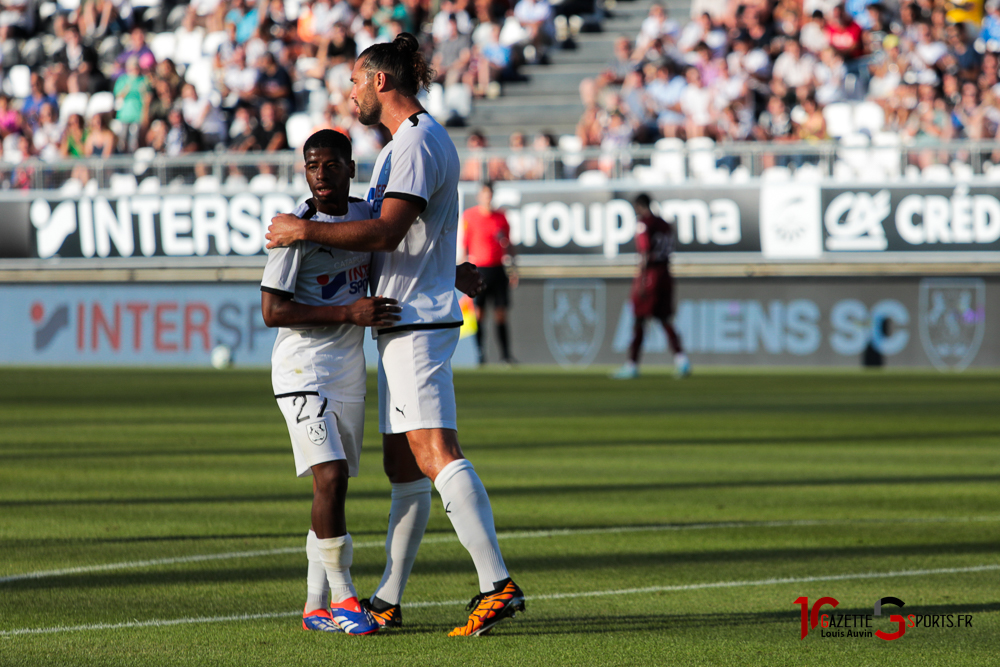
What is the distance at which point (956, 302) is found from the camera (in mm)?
20719

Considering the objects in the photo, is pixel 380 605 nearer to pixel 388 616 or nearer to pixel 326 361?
pixel 388 616

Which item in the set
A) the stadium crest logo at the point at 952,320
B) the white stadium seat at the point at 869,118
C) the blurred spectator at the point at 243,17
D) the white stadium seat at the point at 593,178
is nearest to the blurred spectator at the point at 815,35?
the white stadium seat at the point at 869,118

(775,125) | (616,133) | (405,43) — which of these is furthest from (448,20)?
(405,43)

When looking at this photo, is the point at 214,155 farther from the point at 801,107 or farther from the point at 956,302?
the point at 956,302

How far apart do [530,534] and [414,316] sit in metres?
2.64

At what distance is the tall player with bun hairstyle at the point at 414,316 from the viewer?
487 cm

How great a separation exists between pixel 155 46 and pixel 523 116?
894cm

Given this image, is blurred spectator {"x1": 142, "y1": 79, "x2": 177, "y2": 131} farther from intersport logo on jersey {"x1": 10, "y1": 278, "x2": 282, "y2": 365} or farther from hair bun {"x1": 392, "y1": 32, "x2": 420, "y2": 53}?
hair bun {"x1": 392, "y1": 32, "x2": 420, "y2": 53}

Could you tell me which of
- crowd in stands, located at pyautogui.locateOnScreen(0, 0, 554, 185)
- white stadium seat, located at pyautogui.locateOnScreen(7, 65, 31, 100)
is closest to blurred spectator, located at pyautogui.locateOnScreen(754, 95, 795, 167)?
crowd in stands, located at pyautogui.locateOnScreen(0, 0, 554, 185)

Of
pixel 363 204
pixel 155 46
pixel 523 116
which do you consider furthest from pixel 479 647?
pixel 155 46

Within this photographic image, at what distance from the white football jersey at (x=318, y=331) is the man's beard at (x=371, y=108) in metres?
0.33

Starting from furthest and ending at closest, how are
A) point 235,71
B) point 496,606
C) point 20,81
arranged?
point 20,81, point 235,71, point 496,606

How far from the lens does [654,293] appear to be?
19.1m

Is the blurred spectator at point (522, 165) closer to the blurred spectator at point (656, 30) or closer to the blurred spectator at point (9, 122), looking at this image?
the blurred spectator at point (656, 30)
